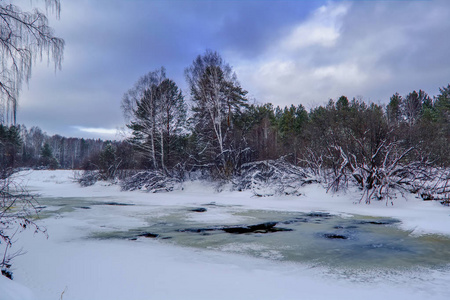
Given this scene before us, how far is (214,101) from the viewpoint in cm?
2161

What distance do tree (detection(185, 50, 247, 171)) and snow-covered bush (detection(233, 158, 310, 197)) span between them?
189 cm

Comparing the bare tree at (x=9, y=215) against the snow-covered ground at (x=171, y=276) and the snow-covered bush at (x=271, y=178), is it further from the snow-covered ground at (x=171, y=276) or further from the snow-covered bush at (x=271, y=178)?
the snow-covered bush at (x=271, y=178)

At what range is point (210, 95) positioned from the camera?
21469 millimetres

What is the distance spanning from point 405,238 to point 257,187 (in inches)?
450

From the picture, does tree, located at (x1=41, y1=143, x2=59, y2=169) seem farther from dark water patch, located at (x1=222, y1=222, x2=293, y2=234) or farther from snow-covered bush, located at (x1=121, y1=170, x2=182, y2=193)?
dark water patch, located at (x1=222, y1=222, x2=293, y2=234)

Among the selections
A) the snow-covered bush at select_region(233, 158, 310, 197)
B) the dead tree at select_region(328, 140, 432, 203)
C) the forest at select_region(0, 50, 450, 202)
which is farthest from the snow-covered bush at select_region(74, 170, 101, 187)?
the dead tree at select_region(328, 140, 432, 203)

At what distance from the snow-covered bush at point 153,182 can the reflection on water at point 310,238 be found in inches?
454

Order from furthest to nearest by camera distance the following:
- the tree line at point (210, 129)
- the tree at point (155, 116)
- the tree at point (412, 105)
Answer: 1. the tree at point (412, 105)
2. the tree at point (155, 116)
3. the tree line at point (210, 129)

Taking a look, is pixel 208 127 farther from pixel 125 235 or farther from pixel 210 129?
pixel 125 235

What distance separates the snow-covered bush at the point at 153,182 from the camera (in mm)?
21516

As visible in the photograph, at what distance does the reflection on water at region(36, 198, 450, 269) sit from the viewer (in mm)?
5102

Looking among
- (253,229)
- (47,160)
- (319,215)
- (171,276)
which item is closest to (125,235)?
(253,229)

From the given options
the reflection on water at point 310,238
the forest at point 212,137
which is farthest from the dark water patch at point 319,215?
the forest at point 212,137

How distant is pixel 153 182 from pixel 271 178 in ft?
29.0
